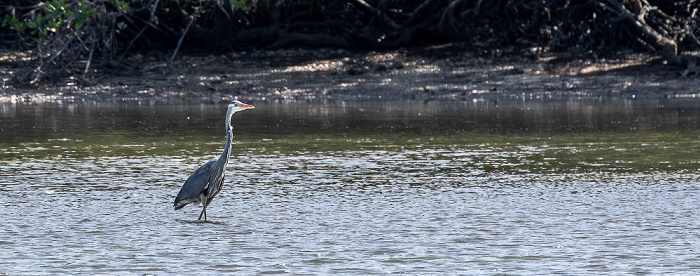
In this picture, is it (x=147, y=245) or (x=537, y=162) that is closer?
(x=147, y=245)

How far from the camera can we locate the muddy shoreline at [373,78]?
21.5 meters

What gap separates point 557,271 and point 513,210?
6.80ft

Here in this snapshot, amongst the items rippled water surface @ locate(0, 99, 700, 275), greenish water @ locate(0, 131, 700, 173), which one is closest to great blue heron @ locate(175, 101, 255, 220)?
rippled water surface @ locate(0, 99, 700, 275)

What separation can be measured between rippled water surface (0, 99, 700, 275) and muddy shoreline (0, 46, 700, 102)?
5.54m

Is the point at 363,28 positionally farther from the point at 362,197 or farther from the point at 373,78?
the point at 362,197

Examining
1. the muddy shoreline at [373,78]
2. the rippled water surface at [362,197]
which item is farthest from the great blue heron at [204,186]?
the muddy shoreline at [373,78]

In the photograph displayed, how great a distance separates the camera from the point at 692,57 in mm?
22562

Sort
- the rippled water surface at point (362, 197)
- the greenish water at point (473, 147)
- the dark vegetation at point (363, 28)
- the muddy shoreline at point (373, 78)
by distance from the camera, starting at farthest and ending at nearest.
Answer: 1. the dark vegetation at point (363, 28)
2. the muddy shoreline at point (373, 78)
3. the greenish water at point (473, 147)
4. the rippled water surface at point (362, 197)

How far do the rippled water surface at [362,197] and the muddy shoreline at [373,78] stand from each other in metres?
5.54

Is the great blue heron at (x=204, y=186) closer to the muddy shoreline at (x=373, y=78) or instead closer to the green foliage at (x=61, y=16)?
the muddy shoreline at (x=373, y=78)

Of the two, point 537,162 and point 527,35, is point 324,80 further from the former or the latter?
point 537,162

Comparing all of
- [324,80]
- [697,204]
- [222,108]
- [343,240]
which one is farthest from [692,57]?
[343,240]

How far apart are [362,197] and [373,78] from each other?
1426cm

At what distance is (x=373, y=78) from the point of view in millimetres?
22906
